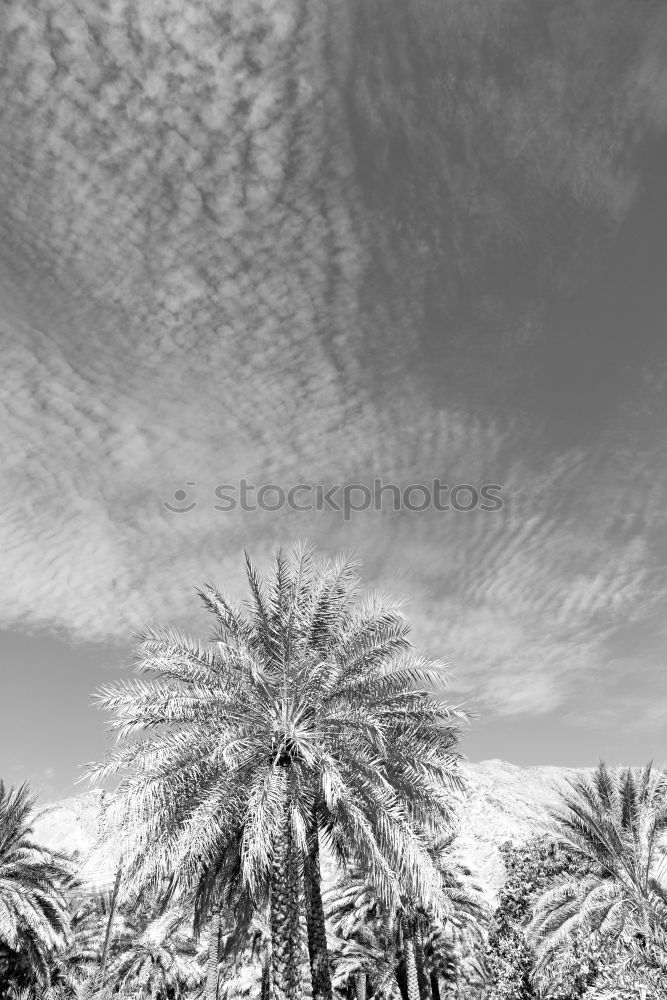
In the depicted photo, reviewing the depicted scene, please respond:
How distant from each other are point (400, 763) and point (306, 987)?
12.3 feet

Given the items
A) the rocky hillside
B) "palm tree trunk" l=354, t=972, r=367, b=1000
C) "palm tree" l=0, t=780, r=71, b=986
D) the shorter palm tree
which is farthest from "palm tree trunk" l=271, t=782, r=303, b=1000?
"palm tree trunk" l=354, t=972, r=367, b=1000

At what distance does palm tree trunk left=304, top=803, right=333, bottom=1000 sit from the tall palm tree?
0.12 ft

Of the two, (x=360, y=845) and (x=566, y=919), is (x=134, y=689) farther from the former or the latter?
(x=566, y=919)

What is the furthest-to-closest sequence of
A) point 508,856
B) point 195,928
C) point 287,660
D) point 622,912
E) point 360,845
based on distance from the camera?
point 508,856, point 622,912, point 195,928, point 287,660, point 360,845

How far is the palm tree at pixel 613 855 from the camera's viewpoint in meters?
19.6

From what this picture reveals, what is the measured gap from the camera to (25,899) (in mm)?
21812

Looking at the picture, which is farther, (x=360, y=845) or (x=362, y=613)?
(x=362, y=613)

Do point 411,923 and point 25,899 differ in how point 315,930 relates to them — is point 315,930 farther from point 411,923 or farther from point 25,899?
point 25,899

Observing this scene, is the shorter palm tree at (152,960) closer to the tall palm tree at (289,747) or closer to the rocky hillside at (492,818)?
the rocky hillside at (492,818)

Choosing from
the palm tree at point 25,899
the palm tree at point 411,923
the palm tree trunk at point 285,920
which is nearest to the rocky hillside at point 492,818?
the palm tree trunk at point 285,920

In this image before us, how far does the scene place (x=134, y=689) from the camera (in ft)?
39.2

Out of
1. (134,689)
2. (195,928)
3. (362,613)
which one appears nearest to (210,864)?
(195,928)

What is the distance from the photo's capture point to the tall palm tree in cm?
1085

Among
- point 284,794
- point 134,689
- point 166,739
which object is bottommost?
point 284,794
